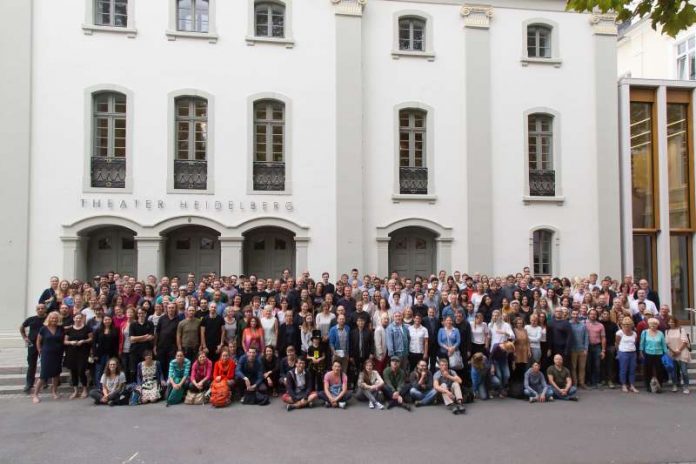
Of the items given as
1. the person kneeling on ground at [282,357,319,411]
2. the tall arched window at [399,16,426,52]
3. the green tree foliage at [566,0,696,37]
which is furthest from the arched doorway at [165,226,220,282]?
the green tree foliage at [566,0,696,37]

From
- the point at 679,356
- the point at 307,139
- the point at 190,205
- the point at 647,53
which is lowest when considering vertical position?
the point at 679,356

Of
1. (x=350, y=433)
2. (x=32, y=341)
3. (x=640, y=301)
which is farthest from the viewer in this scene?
(x=640, y=301)

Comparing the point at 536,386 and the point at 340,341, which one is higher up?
the point at 340,341

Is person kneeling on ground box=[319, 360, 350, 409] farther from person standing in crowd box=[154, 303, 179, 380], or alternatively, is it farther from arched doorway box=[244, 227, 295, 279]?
arched doorway box=[244, 227, 295, 279]

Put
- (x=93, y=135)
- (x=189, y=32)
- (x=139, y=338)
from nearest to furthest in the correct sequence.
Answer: (x=139, y=338) < (x=93, y=135) < (x=189, y=32)

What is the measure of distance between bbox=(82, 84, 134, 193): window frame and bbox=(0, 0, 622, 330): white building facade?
6cm

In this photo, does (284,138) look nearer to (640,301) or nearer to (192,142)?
(192,142)

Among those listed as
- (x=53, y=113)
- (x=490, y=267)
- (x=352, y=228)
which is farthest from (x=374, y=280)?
(x=53, y=113)

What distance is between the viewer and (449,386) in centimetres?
1017

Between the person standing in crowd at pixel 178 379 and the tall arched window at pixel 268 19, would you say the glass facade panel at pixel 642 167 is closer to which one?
the tall arched window at pixel 268 19

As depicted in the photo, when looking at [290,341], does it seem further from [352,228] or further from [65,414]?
[352,228]

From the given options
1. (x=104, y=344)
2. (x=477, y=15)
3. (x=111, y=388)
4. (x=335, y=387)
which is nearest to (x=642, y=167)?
(x=477, y=15)

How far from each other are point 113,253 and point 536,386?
11.8 m

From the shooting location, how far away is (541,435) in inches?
334
